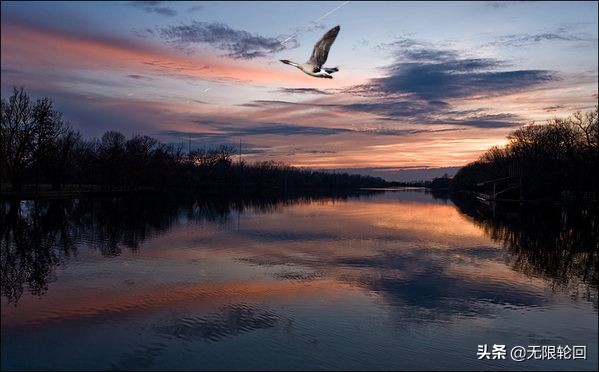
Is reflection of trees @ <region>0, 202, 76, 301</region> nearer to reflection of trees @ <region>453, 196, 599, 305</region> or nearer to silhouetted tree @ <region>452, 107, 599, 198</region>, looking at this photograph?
reflection of trees @ <region>453, 196, 599, 305</region>

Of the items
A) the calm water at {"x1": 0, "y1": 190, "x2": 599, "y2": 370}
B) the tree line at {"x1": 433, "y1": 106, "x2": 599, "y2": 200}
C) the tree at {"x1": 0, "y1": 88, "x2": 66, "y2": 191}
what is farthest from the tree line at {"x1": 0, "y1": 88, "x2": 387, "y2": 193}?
the tree line at {"x1": 433, "y1": 106, "x2": 599, "y2": 200}

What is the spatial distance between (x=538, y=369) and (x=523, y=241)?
19690 millimetres

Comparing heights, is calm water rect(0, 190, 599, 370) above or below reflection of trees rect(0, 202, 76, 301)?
below

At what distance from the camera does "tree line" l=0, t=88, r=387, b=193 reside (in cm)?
5525

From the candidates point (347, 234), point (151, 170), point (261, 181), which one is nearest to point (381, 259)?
→ point (347, 234)

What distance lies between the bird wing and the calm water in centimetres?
570

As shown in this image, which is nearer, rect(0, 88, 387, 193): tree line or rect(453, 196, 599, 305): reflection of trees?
rect(453, 196, 599, 305): reflection of trees

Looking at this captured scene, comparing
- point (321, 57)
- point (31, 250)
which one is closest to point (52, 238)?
point (31, 250)

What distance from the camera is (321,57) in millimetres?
9805

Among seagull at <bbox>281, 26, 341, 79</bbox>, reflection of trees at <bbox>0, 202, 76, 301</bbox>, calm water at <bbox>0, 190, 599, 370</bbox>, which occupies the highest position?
seagull at <bbox>281, 26, 341, 79</bbox>

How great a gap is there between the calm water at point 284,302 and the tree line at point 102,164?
35.7 meters

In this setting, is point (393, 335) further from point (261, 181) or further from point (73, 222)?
point (261, 181)

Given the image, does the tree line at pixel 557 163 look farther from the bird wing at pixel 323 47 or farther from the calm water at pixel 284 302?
the bird wing at pixel 323 47

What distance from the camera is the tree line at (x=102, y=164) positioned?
55250 mm
